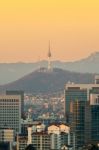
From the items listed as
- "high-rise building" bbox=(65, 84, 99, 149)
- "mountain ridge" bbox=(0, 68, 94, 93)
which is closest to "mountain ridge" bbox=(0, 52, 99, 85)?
"mountain ridge" bbox=(0, 68, 94, 93)

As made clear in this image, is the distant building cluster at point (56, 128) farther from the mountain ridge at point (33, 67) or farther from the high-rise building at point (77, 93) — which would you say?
the mountain ridge at point (33, 67)

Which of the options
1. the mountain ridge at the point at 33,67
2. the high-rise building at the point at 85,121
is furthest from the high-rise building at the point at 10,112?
the mountain ridge at the point at 33,67

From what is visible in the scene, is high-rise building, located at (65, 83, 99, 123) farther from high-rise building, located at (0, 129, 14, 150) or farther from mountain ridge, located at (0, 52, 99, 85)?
mountain ridge, located at (0, 52, 99, 85)

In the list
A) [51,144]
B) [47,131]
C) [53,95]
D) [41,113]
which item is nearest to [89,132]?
[47,131]

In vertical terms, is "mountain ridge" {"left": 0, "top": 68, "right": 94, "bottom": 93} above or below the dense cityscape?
above

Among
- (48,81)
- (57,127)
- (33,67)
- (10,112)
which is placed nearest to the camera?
(57,127)

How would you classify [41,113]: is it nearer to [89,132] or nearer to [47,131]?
[89,132]

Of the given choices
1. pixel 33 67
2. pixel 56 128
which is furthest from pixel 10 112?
pixel 33 67

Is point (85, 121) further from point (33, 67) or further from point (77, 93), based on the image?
point (33, 67)

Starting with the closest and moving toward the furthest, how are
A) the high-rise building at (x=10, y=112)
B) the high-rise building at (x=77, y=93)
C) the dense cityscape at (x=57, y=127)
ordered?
the dense cityscape at (x=57, y=127), the high-rise building at (x=10, y=112), the high-rise building at (x=77, y=93)

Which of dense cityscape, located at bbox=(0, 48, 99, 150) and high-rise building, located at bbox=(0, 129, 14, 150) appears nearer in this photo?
dense cityscape, located at bbox=(0, 48, 99, 150)
